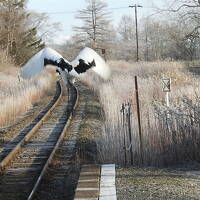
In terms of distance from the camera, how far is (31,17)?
1800 inches

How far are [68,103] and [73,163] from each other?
11.3 m

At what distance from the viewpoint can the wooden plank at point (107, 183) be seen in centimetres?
460

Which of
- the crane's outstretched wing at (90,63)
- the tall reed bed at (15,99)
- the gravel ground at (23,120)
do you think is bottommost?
the gravel ground at (23,120)

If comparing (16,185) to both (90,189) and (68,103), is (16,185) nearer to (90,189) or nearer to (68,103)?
(90,189)

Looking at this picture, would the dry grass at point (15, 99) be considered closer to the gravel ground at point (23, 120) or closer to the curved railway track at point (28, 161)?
the gravel ground at point (23, 120)

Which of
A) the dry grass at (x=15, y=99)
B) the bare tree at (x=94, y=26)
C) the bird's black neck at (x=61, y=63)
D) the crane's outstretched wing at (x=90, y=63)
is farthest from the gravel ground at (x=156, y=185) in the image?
the bare tree at (x=94, y=26)

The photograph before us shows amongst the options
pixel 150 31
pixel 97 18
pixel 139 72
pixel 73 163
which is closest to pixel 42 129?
pixel 73 163

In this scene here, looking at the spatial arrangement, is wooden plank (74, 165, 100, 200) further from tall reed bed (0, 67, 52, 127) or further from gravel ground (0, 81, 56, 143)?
tall reed bed (0, 67, 52, 127)

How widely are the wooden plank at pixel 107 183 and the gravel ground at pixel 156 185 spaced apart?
6 centimetres

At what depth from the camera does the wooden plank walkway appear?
4.63 metres

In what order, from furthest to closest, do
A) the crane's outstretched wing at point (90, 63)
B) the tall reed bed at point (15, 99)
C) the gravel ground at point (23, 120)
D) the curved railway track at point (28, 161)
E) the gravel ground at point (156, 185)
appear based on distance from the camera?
the tall reed bed at point (15, 99) < the gravel ground at point (23, 120) < the crane's outstretched wing at point (90, 63) < the curved railway track at point (28, 161) < the gravel ground at point (156, 185)

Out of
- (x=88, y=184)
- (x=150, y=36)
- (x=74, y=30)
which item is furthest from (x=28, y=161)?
(x=150, y=36)

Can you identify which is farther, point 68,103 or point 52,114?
point 68,103

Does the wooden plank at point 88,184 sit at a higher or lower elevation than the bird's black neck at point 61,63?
lower
